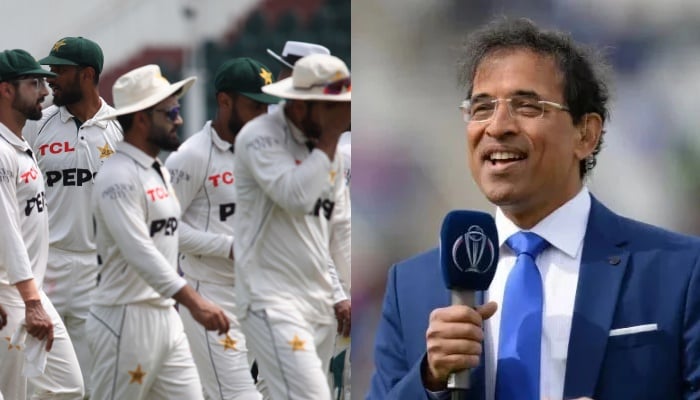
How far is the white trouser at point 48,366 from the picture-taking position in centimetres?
453

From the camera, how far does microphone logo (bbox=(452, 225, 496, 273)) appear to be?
2340 millimetres

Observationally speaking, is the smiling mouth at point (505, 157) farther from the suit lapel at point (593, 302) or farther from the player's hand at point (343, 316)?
the player's hand at point (343, 316)

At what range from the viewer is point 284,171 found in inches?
163

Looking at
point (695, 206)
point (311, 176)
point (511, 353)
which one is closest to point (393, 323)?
point (511, 353)

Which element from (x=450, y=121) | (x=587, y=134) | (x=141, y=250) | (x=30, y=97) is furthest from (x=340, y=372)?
(x=587, y=134)

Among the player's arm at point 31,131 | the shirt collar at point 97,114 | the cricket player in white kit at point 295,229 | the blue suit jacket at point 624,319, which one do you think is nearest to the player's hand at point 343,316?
the cricket player in white kit at point 295,229

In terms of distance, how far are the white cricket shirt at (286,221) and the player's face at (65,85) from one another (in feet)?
2.09

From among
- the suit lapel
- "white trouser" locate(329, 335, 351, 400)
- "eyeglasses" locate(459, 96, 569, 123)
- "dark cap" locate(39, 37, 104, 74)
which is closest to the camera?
the suit lapel

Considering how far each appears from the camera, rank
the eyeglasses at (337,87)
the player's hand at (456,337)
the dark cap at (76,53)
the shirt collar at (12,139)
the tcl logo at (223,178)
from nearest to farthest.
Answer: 1. the player's hand at (456,337)
2. the eyeglasses at (337,87)
3. the tcl logo at (223,178)
4. the dark cap at (76,53)
5. the shirt collar at (12,139)

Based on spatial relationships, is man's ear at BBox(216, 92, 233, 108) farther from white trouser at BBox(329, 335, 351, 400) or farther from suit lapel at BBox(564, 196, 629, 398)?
suit lapel at BBox(564, 196, 629, 398)

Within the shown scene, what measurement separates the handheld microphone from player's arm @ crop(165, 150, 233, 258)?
2.00 meters

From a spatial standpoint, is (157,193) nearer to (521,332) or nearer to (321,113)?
(321,113)

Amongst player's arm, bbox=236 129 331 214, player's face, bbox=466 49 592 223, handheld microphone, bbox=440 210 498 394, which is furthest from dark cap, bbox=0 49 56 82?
handheld microphone, bbox=440 210 498 394

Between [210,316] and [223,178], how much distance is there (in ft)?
1.44
